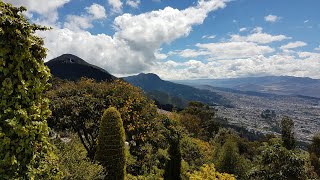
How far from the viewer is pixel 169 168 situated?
22.4 m

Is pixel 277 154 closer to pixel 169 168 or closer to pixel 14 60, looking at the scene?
pixel 169 168

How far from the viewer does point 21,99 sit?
7.27 meters

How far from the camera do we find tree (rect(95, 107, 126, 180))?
1742cm

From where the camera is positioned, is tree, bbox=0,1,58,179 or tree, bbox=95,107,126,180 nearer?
tree, bbox=0,1,58,179

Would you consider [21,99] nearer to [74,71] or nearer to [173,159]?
[173,159]

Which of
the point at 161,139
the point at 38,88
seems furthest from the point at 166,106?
the point at 38,88

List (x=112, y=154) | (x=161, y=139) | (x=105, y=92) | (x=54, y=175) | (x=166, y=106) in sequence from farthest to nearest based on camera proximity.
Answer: (x=166, y=106) → (x=161, y=139) → (x=105, y=92) → (x=112, y=154) → (x=54, y=175)

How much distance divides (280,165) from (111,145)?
8.96 metres

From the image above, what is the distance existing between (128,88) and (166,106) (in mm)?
129615

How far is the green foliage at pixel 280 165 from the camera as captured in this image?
17.2 m

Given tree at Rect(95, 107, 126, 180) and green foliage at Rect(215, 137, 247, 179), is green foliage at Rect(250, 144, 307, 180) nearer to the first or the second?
tree at Rect(95, 107, 126, 180)

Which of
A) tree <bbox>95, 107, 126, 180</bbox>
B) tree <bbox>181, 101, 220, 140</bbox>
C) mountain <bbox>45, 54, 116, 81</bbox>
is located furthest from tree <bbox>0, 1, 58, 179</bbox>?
mountain <bbox>45, 54, 116, 81</bbox>

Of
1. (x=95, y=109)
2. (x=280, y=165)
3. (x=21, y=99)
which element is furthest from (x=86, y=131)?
(x=21, y=99)

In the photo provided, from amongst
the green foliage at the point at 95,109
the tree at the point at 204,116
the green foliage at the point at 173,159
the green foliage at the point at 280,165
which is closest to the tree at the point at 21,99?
the green foliage at the point at 280,165
